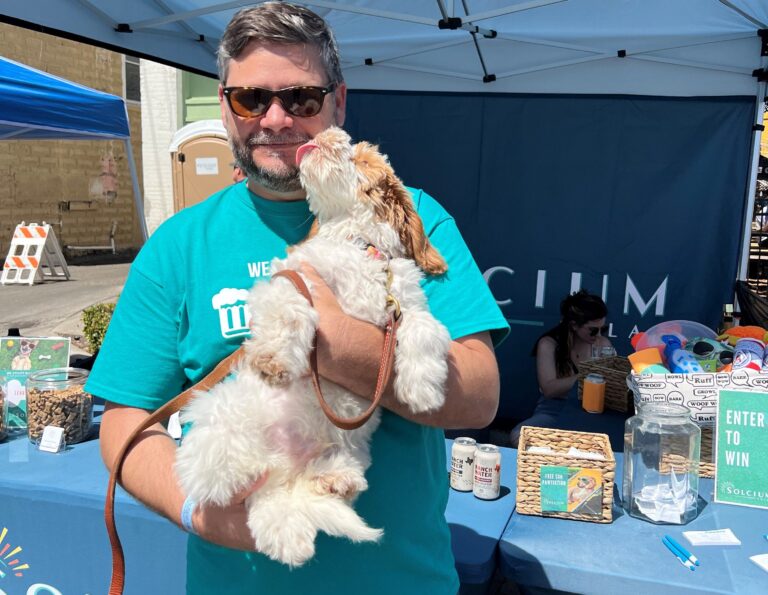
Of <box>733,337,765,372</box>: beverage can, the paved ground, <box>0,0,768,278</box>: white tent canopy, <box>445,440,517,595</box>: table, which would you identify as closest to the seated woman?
<box>0,0,768,278</box>: white tent canopy

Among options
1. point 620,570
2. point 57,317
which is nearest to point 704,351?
point 620,570

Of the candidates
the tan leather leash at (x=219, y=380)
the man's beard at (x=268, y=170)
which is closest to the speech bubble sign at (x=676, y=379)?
the tan leather leash at (x=219, y=380)

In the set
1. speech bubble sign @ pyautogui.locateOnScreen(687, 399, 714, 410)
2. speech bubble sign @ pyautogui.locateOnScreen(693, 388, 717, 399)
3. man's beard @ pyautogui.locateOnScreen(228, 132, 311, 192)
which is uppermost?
man's beard @ pyautogui.locateOnScreen(228, 132, 311, 192)

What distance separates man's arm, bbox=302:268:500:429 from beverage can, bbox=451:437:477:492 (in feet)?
3.98

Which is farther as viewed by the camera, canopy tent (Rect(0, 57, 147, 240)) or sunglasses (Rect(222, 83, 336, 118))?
canopy tent (Rect(0, 57, 147, 240))

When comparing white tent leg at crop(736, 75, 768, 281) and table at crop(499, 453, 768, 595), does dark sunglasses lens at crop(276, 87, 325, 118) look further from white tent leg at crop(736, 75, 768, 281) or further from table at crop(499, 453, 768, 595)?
white tent leg at crop(736, 75, 768, 281)

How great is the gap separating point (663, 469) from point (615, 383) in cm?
142

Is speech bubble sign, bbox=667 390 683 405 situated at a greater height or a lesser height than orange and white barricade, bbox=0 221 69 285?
greater

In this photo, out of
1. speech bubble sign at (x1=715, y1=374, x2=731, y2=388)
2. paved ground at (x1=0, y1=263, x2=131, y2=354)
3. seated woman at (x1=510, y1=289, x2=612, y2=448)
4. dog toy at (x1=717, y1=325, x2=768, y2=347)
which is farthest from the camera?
paved ground at (x1=0, y1=263, x2=131, y2=354)

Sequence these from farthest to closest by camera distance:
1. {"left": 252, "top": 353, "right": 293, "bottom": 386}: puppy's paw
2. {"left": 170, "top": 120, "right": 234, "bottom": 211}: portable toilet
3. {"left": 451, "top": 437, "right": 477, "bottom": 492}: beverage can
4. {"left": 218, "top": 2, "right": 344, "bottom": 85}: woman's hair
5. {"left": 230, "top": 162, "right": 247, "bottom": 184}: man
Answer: {"left": 170, "top": 120, "right": 234, "bottom": 211}: portable toilet
{"left": 451, "top": 437, "right": 477, "bottom": 492}: beverage can
{"left": 230, "top": 162, "right": 247, "bottom": 184}: man
{"left": 218, "top": 2, "right": 344, "bottom": 85}: woman's hair
{"left": 252, "top": 353, "right": 293, "bottom": 386}: puppy's paw

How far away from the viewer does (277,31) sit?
1358mm

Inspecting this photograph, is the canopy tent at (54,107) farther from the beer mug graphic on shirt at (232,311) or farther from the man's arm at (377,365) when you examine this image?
the man's arm at (377,365)

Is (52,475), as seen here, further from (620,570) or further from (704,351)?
(704,351)

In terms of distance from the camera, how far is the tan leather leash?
113 cm
